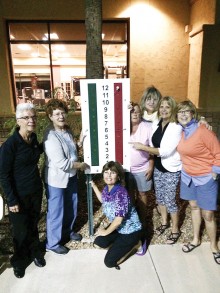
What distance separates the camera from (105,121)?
2.79m

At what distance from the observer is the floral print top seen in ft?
8.41

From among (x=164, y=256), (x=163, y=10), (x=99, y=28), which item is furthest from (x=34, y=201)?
(x=163, y=10)

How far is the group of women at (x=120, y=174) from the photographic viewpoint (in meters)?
2.47

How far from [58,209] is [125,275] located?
97 cm

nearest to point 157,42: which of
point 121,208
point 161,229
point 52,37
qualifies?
point 52,37

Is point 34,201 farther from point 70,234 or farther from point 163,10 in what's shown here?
point 163,10

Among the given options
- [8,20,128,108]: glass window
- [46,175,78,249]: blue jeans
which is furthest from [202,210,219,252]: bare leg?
[8,20,128,108]: glass window

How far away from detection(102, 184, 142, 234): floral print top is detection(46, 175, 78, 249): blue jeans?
1.62 feet

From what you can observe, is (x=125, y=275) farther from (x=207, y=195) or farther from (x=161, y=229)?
(x=207, y=195)

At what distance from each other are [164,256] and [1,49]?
6886 mm

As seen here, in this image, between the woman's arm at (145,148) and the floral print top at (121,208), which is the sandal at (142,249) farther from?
the woman's arm at (145,148)

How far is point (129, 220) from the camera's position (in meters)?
2.72

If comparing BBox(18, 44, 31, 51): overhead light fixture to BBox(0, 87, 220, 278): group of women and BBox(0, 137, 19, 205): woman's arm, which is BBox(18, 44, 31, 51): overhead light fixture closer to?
BBox(0, 87, 220, 278): group of women

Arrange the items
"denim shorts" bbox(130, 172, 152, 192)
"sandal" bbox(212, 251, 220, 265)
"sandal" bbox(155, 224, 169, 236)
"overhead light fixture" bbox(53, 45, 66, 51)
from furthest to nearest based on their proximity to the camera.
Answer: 1. "overhead light fixture" bbox(53, 45, 66, 51)
2. "sandal" bbox(155, 224, 169, 236)
3. "denim shorts" bbox(130, 172, 152, 192)
4. "sandal" bbox(212, 251, 220, 265)
